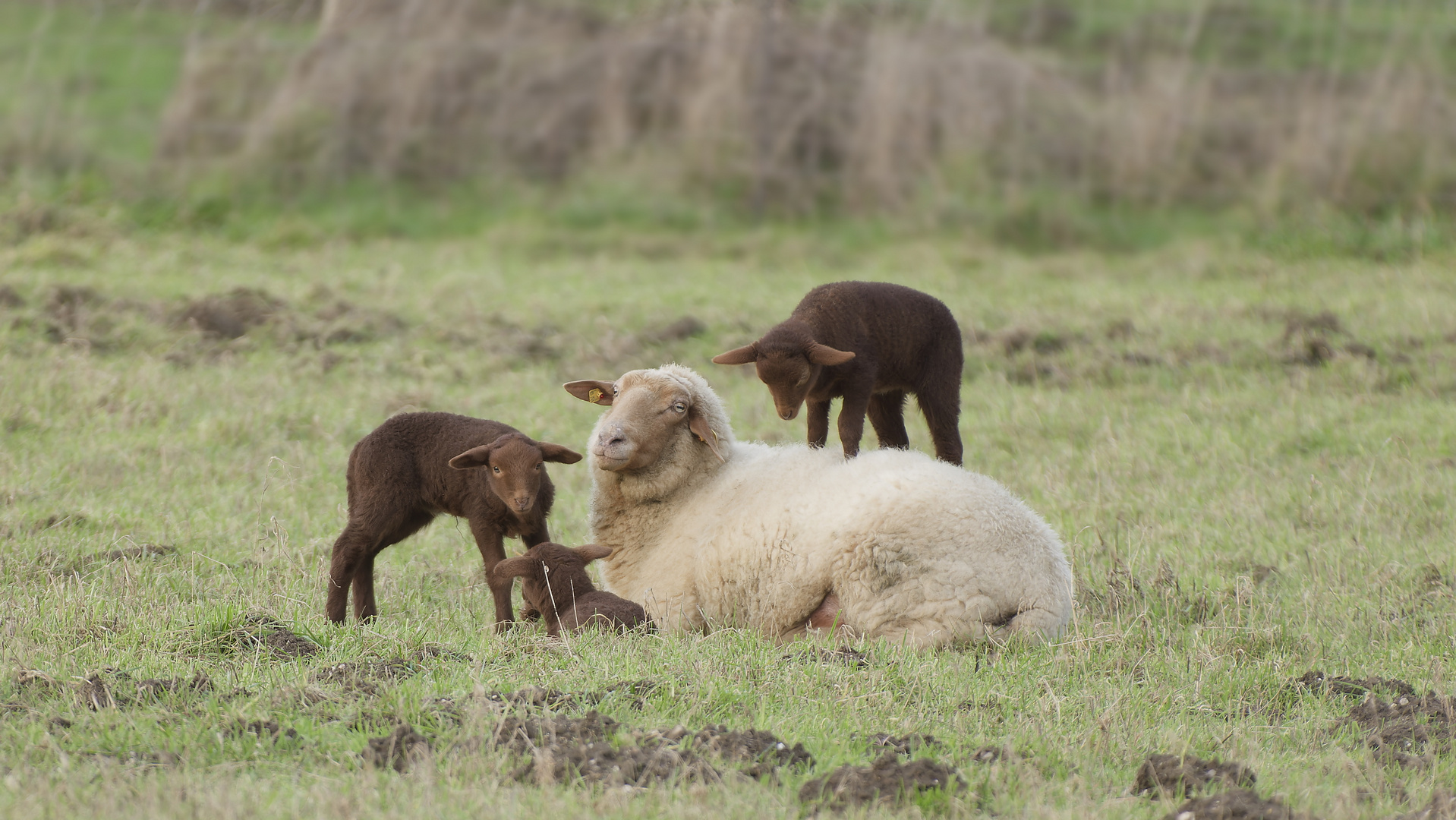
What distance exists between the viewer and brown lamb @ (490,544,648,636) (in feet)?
19.0

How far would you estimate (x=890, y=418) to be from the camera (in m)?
6.82

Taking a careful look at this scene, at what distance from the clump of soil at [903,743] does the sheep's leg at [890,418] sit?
7.81ft

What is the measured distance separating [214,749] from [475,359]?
24.0ft

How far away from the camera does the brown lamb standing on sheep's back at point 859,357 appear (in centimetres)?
565

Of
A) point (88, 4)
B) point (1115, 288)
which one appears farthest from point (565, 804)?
point (88, 4)

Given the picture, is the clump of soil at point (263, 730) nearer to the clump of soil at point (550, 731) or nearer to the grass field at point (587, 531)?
the grass field at point (587, 531)

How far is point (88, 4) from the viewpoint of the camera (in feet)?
57.8

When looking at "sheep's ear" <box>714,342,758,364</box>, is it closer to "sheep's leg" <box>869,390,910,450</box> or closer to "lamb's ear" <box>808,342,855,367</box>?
"lamb's ear" <box>808,342,855,367</box>

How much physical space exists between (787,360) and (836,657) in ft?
3.83

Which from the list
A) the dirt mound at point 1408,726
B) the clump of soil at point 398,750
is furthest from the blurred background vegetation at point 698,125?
the clump of soil at point 398,750

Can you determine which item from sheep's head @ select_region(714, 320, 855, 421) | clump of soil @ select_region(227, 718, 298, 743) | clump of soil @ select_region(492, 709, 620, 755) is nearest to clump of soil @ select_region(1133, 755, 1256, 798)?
clump of soil @ select_region(492, 709, 620, 755)

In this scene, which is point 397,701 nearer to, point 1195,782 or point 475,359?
point 1195,782

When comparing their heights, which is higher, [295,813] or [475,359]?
[295,813]

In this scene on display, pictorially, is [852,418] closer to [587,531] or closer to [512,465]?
[512,465]
